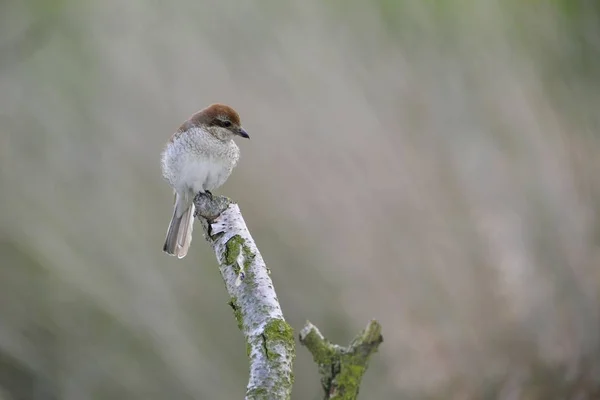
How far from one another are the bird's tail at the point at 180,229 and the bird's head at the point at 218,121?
357 mm

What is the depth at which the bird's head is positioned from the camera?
3266 mm

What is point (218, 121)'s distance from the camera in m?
3.27

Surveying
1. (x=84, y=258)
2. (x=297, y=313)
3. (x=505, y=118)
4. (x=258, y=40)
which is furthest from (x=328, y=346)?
(x=505, y=118)

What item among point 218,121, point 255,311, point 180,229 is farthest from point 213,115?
point 255,311

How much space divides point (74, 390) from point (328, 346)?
386cm

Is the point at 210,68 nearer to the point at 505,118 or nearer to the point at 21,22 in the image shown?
the point at 21,22

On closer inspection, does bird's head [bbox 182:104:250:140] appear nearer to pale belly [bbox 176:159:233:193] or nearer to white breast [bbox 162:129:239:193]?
white breast [bbox 162:129:239:193]

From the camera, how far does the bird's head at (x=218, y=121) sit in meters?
3.27

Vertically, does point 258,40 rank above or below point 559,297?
above

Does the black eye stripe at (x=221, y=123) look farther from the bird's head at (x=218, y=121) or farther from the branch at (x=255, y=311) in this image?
the branch at (x=255, y=311)

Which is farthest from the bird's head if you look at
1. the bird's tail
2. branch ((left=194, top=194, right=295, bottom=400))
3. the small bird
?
branch ((left=194, top=194, right=295, bottom=400))

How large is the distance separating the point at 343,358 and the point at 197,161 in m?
2.00

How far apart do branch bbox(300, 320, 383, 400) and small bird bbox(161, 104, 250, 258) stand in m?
1.89

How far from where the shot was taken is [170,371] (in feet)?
16.1
